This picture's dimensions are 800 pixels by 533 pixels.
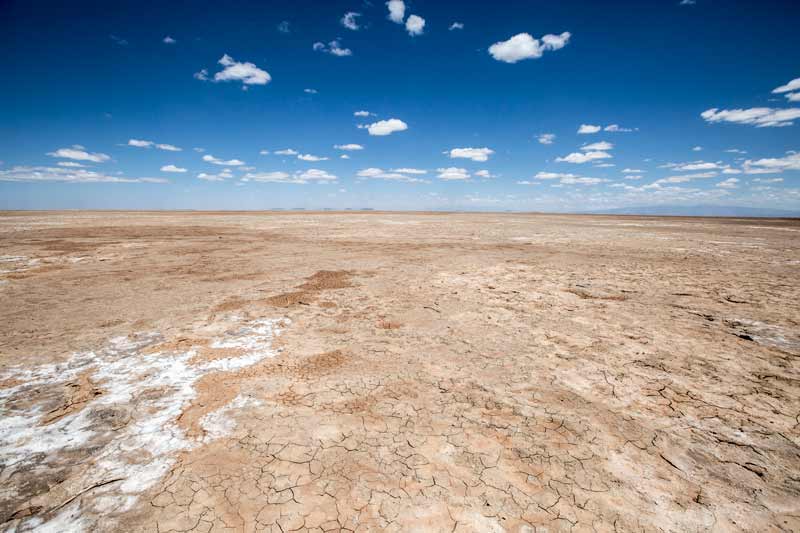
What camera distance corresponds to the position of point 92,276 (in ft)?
31.0

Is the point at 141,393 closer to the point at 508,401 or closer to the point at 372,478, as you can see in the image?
the point at 372,478

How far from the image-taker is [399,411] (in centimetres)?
342

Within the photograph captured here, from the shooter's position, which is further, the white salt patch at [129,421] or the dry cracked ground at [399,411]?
the white salt patch at [129,421]

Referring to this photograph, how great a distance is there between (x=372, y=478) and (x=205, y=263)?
11212 mm

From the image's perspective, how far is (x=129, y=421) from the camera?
3.24m

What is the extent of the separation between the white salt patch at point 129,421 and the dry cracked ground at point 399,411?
2cm

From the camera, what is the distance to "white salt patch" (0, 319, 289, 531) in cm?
257

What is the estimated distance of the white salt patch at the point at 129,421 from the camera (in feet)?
8.43

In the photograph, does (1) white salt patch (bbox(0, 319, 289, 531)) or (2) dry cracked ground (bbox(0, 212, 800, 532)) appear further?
(1) white salt patch (bbox(0, 319, 289, 531))

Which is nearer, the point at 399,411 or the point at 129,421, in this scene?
the point at 129,421

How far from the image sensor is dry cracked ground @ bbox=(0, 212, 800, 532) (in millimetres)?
2346

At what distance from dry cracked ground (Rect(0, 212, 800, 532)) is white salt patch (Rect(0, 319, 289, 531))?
0.02m

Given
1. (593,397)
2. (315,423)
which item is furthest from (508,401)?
(315,423)

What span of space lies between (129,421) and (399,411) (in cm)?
256
